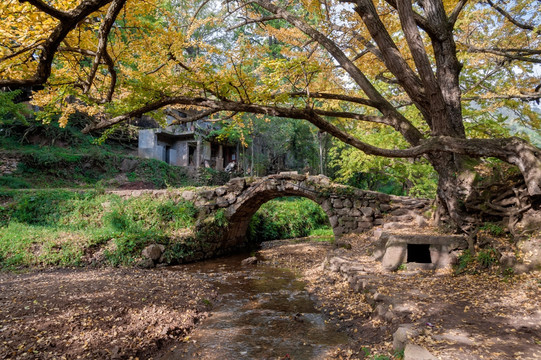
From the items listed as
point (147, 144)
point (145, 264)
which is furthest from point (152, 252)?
point (147, 144)

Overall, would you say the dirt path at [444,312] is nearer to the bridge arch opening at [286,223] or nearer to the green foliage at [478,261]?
the green foliage at [478,261]

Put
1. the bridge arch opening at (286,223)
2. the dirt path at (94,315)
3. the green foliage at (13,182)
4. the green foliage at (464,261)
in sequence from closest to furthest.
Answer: the dirt path at (94,315) < the green foliage at (464,261) < the green foliage at (13,182) < the bridge arch opening at (286,223)

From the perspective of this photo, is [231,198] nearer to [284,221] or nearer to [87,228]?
[87,228]

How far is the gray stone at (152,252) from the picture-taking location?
29.8 feet

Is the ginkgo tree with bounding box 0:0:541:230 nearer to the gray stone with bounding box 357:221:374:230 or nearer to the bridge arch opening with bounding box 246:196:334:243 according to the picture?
the gray stone with bounding box 357:221:374:230

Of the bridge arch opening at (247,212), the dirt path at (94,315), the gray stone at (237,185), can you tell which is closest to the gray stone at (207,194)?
the gray stone at (237,185)

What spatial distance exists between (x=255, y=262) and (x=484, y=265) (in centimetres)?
659

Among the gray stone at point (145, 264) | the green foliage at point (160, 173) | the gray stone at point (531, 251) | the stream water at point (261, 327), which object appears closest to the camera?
the stream water at point (261, 327)

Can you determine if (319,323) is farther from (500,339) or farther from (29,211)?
(29,211)

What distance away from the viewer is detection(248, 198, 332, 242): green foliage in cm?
1540

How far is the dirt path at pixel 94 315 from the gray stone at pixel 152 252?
6.21ft

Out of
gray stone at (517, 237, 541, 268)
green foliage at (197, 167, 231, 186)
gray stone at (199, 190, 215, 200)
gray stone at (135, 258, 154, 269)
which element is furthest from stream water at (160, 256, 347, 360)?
Answer: green foliage at (197, 167, 231, 186)

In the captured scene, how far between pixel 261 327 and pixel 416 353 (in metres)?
2.60

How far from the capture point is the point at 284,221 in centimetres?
1622
